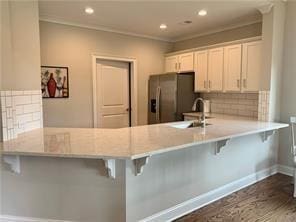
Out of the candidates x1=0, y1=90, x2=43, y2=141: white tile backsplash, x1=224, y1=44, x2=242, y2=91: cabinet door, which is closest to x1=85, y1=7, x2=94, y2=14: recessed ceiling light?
x1=0, y1=90, x2=43, y2=141: white tile backsplash

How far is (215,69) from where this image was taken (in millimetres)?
4410

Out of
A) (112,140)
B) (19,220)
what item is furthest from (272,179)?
(19,220)

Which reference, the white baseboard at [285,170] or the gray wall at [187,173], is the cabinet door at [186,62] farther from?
the white baseboard at [285,170]

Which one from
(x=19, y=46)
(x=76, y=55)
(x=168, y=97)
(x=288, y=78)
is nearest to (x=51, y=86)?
(x=76, y=55)

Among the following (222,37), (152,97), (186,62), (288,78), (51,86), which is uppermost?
(222,37)

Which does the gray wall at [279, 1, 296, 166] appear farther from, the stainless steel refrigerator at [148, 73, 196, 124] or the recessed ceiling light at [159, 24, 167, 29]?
the recessed ceiling light at [159, 24, 167, 29]

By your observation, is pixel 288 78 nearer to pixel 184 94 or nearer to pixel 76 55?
pixel 184 94

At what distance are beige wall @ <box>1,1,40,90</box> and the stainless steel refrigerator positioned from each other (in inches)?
103

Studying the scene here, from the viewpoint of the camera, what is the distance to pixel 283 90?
373 centimetres

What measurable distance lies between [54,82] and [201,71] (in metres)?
2.74

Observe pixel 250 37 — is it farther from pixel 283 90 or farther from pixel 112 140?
pixel 112 140

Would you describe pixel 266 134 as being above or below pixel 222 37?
below

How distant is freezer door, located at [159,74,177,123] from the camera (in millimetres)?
4699

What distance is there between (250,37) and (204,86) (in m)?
1.16
